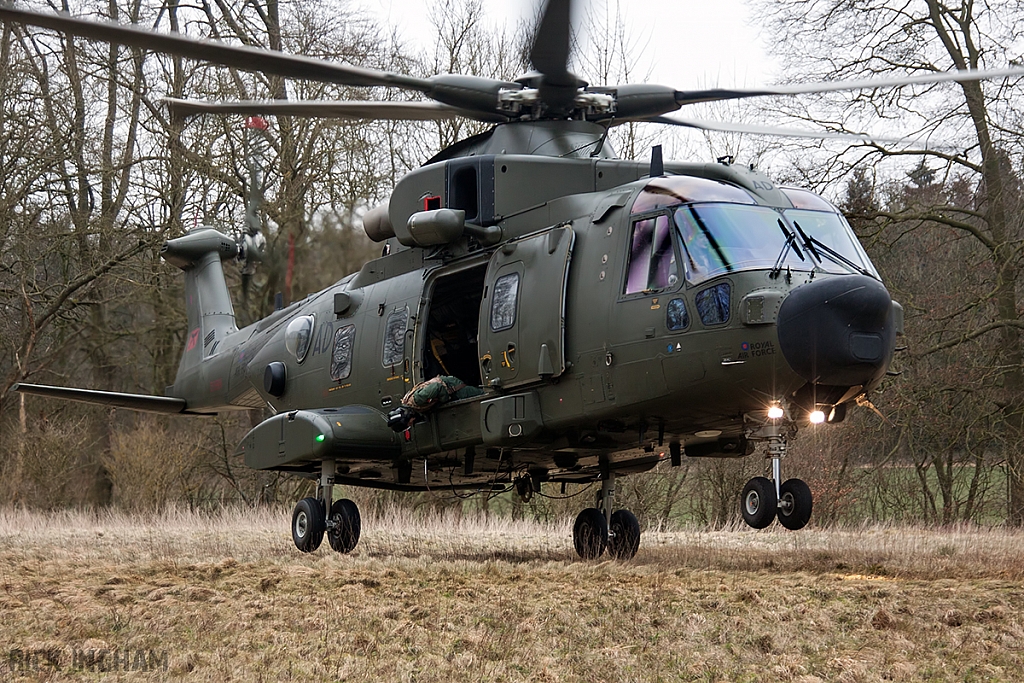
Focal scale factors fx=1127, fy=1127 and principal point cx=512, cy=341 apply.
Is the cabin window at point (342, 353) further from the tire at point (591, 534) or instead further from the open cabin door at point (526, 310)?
the tire at point (591, 534)

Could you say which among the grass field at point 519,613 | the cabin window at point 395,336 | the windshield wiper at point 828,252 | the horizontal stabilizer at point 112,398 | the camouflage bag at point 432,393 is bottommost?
the grass field at point 519,613

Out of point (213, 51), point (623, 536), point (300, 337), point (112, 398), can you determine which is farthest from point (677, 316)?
point (112, 398)

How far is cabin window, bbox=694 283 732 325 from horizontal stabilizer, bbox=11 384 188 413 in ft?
26.6

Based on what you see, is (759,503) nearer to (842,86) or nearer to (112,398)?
(842,86)

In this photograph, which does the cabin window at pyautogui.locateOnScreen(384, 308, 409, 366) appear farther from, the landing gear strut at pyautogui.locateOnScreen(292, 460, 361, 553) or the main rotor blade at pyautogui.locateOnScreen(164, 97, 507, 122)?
the main rotor blade at pyautogui.locateOnScreen(164, 97, 507, 122)

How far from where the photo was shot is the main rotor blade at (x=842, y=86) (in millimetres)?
9008

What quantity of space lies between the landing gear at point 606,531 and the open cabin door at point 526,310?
94.6 inches

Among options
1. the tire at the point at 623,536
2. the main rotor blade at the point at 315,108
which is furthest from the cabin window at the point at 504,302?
the tire at the point at 623,536

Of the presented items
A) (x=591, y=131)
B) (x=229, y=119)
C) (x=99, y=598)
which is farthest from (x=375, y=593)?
(x=229, y=119)

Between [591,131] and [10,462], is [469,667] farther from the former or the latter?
[10,462]

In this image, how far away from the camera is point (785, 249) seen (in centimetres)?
885

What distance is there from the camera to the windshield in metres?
8.83

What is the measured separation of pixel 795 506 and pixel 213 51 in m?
5.83

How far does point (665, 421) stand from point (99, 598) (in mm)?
4816
